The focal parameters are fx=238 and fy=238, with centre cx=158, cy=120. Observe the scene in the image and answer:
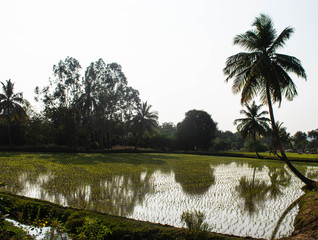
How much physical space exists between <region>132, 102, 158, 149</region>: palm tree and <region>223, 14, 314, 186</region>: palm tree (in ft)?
93.1

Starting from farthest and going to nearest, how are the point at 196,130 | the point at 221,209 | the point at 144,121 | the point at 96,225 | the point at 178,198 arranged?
1. the point at 196,130
2. the point at 144,121
3. the point at 178,198
4. the point at 221,209
5. the point at 96,225

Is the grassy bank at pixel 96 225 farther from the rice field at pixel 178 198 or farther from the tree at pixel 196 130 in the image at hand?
the tree at pixel 196 130

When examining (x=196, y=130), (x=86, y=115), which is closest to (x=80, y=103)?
(x=86, y=115)

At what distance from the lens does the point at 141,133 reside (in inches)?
1591

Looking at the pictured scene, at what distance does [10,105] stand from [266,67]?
109 ft

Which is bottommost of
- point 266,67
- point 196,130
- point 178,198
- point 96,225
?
point 178,198

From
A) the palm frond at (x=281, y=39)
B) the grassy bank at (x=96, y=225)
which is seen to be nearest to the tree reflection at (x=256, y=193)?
the grassy bank at (x=96, y=225)

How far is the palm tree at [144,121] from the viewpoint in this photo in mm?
40344

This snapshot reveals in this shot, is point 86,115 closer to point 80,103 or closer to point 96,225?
point 80,103

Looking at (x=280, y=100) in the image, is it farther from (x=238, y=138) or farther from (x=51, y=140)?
(x=238, y=138)

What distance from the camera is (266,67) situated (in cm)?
1099

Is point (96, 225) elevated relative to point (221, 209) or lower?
elevated

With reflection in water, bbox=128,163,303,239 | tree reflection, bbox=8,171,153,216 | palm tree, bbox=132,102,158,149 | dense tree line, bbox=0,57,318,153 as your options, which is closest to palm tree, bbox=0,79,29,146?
dense tree line, bbox=0,57,318,153

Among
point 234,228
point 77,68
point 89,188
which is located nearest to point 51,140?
point 77,68
